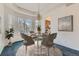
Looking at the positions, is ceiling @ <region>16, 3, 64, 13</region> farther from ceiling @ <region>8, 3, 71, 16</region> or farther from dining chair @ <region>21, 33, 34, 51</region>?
dining chair @ <region>21, 33, 34, 51</region>

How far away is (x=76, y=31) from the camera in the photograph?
2297mm

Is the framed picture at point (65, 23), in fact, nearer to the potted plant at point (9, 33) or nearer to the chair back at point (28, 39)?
the chair back at point (28, 39)

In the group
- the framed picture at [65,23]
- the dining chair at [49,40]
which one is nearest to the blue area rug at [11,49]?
the dining chair at [49,40]

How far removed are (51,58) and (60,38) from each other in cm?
43

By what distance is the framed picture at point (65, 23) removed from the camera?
7.59 feet

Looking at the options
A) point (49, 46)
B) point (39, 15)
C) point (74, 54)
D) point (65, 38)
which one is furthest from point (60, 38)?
point (39, 15)

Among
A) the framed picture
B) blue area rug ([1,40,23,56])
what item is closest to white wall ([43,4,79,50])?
the framed picture

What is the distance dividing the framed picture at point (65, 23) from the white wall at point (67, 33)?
57 mm

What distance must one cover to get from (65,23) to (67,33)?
199 mm

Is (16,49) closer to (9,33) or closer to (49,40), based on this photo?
(9,33)

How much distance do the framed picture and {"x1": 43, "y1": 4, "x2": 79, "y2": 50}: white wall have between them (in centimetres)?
6

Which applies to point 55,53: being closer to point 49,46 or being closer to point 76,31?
point 49,46

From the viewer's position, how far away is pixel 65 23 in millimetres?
2367

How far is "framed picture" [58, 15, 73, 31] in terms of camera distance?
231 cm
